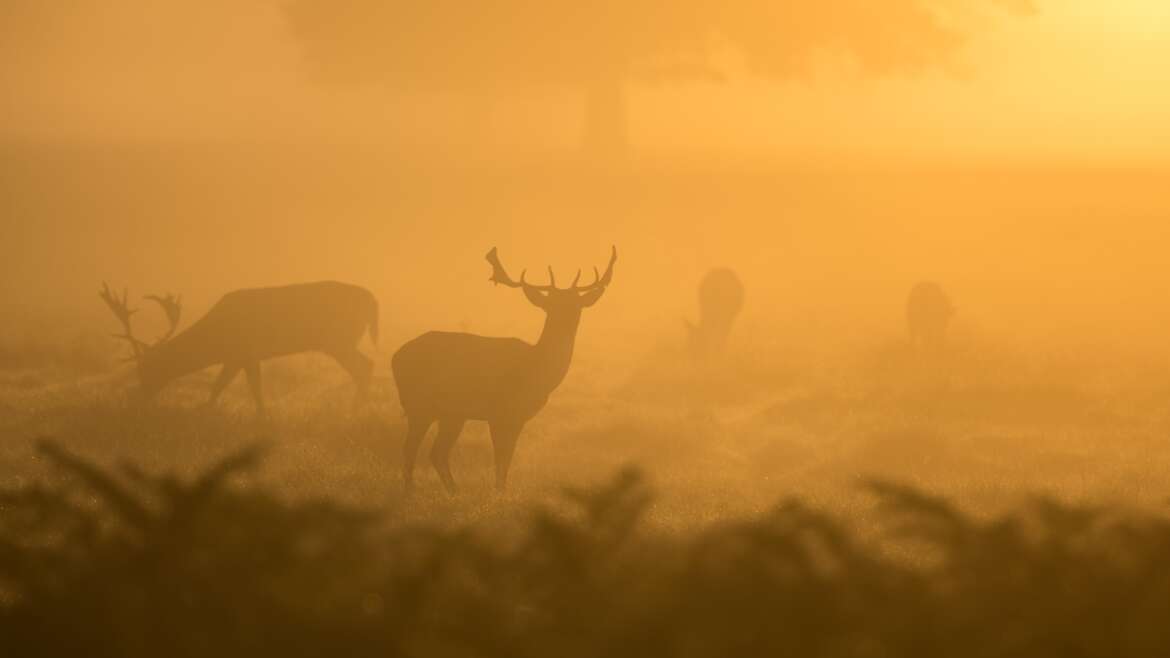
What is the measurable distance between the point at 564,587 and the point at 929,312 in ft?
56.0

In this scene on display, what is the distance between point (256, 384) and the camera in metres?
14.2

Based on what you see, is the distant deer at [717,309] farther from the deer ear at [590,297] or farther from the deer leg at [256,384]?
the deer ear at [590,297]

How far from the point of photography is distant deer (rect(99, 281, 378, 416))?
14.5 metres

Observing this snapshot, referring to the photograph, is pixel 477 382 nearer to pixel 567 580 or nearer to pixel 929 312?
pixel 929 312

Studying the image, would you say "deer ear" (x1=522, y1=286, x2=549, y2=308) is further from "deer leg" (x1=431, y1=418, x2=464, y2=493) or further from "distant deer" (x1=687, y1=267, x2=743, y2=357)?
"distant deer" (x1=687, y1=267, x2=743, y2=357)

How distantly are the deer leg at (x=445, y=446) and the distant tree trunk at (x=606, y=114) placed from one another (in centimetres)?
3208

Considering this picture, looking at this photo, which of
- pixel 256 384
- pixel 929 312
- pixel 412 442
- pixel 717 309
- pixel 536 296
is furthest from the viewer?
pixel 717 309

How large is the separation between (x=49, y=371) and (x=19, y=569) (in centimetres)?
1672

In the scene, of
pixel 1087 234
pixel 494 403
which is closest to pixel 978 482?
pixel 494 403

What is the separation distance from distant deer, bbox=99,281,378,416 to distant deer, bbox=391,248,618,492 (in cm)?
376

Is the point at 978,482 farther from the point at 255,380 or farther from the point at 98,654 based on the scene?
the point at 98,654

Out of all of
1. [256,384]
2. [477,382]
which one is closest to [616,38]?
[256,384]

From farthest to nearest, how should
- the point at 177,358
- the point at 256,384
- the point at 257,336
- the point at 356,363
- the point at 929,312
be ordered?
the point at 929,312 < the point at 356,363 < the point at 177,358 < the point at 257,336 < the point at 256,384

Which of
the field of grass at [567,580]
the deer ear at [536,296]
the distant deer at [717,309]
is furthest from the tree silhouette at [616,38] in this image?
the field of grass at [567,580]
